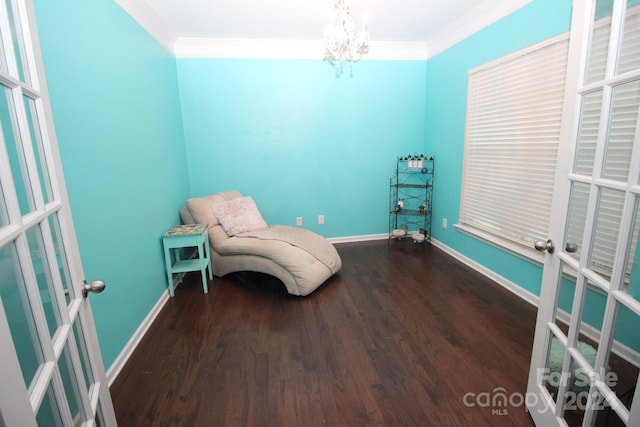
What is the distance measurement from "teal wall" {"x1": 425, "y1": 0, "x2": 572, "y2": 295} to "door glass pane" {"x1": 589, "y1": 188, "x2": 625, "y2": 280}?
1.58 meters

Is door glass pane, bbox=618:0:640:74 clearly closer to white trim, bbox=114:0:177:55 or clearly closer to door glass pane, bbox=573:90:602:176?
door glass pane, bbox=573:90:602:176

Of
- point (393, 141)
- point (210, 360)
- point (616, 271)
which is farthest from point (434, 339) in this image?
point (393, 141)

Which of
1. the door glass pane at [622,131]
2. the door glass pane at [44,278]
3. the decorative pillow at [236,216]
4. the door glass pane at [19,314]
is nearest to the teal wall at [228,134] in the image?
the decorative pillow at [236,216]

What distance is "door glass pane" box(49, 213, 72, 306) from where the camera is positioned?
0.93m

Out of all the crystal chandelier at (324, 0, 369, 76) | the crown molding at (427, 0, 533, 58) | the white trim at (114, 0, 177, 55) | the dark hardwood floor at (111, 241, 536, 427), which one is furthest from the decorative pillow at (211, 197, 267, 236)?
the crown molding at (427, 0, 533, 58)

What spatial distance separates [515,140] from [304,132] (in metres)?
2.21

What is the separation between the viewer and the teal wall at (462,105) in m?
2.28

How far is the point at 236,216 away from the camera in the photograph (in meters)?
3.13

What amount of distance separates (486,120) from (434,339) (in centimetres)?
207

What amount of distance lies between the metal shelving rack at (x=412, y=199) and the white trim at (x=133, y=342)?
2.78m

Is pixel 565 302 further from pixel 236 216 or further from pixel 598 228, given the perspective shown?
pixel 236 216

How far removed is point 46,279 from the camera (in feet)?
2.79

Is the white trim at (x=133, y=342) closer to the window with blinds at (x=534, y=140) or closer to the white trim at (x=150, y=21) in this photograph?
the white trim at (x=150, y=21)

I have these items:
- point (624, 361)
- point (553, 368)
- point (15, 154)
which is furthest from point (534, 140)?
point (15, 154)
